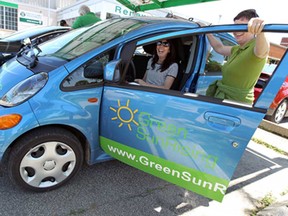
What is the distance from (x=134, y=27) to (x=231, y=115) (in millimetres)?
1379

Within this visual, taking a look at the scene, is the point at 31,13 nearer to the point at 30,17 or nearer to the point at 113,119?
the point at 30,17

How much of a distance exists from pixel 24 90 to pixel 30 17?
24.3m

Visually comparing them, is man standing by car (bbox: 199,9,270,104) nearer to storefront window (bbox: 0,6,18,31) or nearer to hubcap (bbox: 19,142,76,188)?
hubcap (bbox: 19,142,76,188)

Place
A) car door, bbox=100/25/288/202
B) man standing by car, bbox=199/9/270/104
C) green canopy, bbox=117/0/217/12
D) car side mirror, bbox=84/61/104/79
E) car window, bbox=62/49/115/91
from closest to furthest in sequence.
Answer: car door, bbox=100/25/288/202
man standing by car, bbox=199/9/270/104
car window, bbox=62/49/115/91
car side mirror, bbox=84/61/104/79
green canopy, bbox=117/0/217/12

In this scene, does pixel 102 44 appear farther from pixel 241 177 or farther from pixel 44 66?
pixel 241 177

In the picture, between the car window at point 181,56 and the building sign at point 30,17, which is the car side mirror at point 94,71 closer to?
the car window at point 181,56

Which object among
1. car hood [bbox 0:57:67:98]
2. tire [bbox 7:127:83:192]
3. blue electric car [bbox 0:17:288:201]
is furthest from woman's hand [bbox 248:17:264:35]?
tire [bbox 7:127:83:192]

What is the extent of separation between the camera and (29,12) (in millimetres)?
22594

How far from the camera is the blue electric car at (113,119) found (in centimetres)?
183

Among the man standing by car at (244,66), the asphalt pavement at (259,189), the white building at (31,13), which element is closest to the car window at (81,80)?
the man standing by car at (244,66)

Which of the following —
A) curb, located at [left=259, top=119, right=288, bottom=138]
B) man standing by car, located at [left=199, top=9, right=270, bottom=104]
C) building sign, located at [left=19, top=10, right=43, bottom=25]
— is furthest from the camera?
building sign, located at [left=19, top=10, right=43, bottom=25]

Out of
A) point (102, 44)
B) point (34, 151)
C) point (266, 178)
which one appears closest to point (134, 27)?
point (102, 44)

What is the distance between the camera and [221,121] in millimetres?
1795

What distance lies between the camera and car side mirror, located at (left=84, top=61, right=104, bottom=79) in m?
2.18
